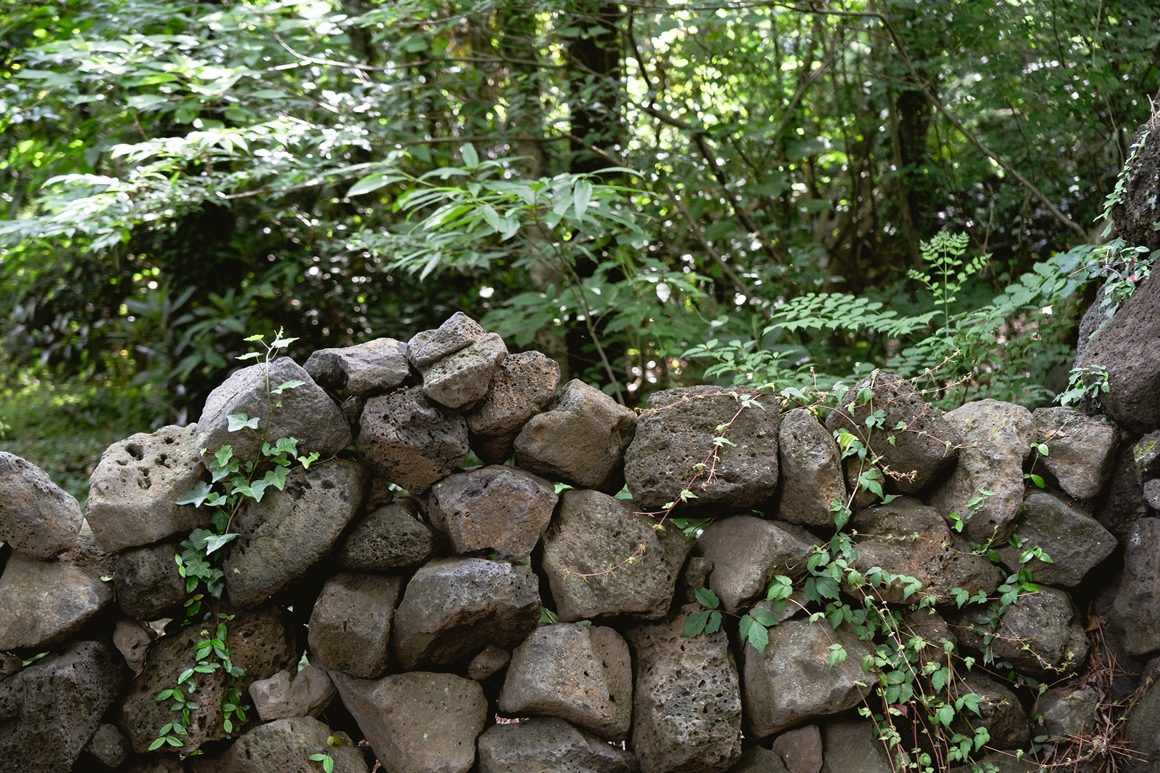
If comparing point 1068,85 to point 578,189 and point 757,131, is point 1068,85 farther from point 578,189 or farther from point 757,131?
point 578,189

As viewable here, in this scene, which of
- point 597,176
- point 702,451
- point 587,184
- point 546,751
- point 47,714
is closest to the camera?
point 47,714

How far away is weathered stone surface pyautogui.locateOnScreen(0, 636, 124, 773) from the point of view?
86.9 inches

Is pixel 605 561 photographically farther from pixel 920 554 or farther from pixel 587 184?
pixel 587 184

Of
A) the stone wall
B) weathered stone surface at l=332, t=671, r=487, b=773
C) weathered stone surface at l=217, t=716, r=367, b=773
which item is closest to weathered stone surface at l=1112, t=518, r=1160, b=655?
the stone wall

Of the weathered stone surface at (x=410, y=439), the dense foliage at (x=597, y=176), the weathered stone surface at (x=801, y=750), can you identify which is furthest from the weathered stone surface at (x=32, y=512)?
the weathered stone surface at (x=801, y=750)

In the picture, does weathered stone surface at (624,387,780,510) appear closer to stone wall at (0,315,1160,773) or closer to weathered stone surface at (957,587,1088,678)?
stone wall at (0,315,1160,773)

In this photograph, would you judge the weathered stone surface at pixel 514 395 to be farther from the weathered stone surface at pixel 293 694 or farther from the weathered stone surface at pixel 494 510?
the weathered stone surface at pixel 293 694

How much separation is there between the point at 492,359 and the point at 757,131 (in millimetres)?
2835

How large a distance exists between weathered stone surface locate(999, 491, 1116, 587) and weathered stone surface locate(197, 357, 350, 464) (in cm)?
191

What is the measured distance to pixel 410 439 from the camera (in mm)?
2361

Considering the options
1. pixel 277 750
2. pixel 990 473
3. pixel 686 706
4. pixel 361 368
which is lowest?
pixel 277 750

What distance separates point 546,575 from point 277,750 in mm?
840

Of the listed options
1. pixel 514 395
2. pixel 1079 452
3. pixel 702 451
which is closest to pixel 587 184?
pixel 514 395

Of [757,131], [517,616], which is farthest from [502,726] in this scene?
[757,131]
